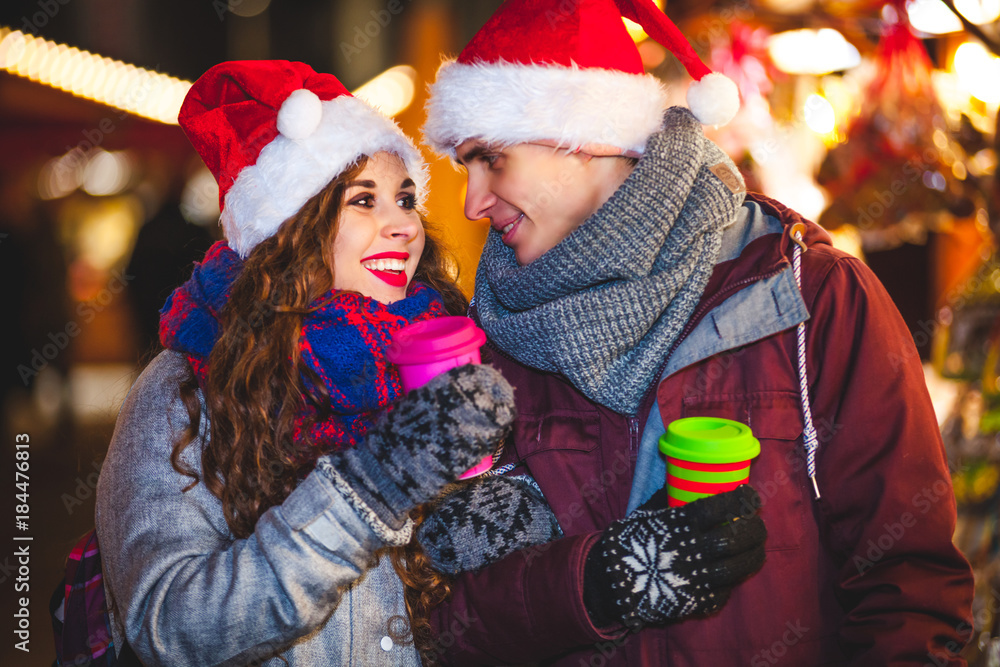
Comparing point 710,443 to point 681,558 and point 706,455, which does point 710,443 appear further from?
point 681,558

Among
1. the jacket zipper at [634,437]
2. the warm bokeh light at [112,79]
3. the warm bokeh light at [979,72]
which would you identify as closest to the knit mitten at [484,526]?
the jacket zipper at [634,437]

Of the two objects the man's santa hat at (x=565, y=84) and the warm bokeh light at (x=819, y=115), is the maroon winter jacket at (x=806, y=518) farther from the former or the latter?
the warm bokeh light at (x=819, y=115)

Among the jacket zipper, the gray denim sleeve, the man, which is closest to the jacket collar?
the man

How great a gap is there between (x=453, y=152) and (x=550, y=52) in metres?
0.40

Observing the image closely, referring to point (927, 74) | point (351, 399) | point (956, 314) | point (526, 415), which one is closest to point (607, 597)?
point (526, 415)

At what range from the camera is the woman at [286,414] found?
1.39 m

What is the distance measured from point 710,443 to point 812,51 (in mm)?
3160

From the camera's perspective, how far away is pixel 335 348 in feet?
5.67

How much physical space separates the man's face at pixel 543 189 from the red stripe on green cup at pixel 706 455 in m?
0.70

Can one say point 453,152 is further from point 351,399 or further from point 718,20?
point 718,20

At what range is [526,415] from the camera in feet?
6.00

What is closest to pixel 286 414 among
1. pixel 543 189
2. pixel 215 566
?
pixel 215 566

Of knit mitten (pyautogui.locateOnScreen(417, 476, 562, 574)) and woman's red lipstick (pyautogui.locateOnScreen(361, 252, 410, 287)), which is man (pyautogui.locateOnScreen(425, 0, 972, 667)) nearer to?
knit mitten (pyautogui.locateOnScreen(417, 476, 562, 574))

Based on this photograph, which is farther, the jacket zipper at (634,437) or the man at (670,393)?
the jacket zipper at (634,437)
